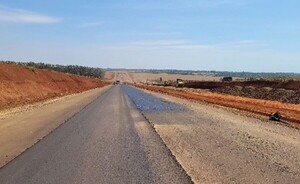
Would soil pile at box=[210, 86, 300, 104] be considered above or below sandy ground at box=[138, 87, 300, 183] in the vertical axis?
below

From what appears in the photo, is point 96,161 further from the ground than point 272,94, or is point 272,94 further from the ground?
point 96,161

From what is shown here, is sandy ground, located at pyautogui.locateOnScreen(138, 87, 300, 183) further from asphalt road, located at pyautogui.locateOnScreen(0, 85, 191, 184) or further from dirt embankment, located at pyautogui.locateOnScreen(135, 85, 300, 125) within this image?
dirt embankment, located at pyautogui.locateOnScreen(135, 85, 300, 125)

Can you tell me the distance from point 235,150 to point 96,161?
14.2ft

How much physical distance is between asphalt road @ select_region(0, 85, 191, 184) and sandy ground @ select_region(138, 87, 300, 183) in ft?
1.77

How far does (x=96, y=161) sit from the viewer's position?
42.5ft

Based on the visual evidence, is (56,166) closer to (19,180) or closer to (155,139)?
(19,180)

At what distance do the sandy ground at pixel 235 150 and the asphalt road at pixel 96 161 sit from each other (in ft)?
1.77

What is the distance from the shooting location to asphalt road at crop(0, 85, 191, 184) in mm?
10734

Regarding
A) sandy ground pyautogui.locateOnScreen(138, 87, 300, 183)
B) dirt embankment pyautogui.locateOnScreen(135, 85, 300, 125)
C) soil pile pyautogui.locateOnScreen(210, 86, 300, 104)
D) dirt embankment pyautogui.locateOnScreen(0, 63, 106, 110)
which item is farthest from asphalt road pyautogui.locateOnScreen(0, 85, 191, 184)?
soil pile pyautogui.locateOnScreen(210, 86, 300, 104)

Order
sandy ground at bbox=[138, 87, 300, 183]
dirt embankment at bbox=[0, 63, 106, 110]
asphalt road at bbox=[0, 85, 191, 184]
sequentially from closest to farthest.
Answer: asphalt road at bbox=[0, 85, 191, 184], sandy ground at bbox=[138, 87, 300, 183], dirt embankment at bbox=[0, 63, 106, 110]

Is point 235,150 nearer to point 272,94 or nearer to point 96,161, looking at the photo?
point 96,161

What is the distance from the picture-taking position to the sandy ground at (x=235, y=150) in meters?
11.3

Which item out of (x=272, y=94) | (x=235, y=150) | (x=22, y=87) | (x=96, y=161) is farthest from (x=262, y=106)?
(x=22, y=87)

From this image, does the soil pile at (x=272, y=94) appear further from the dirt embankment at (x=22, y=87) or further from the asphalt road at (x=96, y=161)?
the asphalt road at (x=96, y=161)
